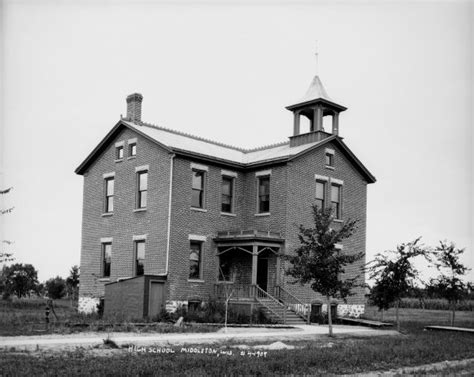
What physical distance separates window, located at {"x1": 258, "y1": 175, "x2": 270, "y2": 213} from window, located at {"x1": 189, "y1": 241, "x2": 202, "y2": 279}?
3.80 meters

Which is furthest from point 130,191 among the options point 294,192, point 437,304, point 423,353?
point 437,304

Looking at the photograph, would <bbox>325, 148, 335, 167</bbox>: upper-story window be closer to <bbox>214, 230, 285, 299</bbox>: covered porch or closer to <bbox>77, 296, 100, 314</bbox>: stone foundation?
<bbox>214, 230, 285, 299</bbox>: covered porch

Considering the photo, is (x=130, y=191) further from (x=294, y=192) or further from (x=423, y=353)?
(x=423, y=353)

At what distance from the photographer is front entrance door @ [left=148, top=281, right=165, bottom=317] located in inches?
1075

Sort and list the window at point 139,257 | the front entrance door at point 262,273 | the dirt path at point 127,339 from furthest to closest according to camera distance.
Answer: the front entrance door at point 262,273, the window at point 139,257, the dirt path at point 127,339

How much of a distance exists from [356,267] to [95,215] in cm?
1395

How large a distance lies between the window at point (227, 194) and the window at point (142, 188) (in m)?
3.80

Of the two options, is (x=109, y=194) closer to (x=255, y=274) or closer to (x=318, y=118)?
(x=255, y=274)

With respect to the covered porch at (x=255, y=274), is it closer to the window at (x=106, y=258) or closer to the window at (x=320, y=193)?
the window at (x=320, y=193)

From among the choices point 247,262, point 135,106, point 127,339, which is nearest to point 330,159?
point 247,262

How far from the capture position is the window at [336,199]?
33625mm

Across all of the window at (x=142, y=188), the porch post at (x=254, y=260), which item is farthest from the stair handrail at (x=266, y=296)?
the window at (x=142, y=188)

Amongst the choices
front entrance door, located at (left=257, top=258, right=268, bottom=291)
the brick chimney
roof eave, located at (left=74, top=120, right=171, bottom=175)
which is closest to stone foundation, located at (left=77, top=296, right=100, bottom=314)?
roof eave, located at (left=74, top=120, right=171, bottom=175)

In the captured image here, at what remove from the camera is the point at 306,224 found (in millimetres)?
31688
